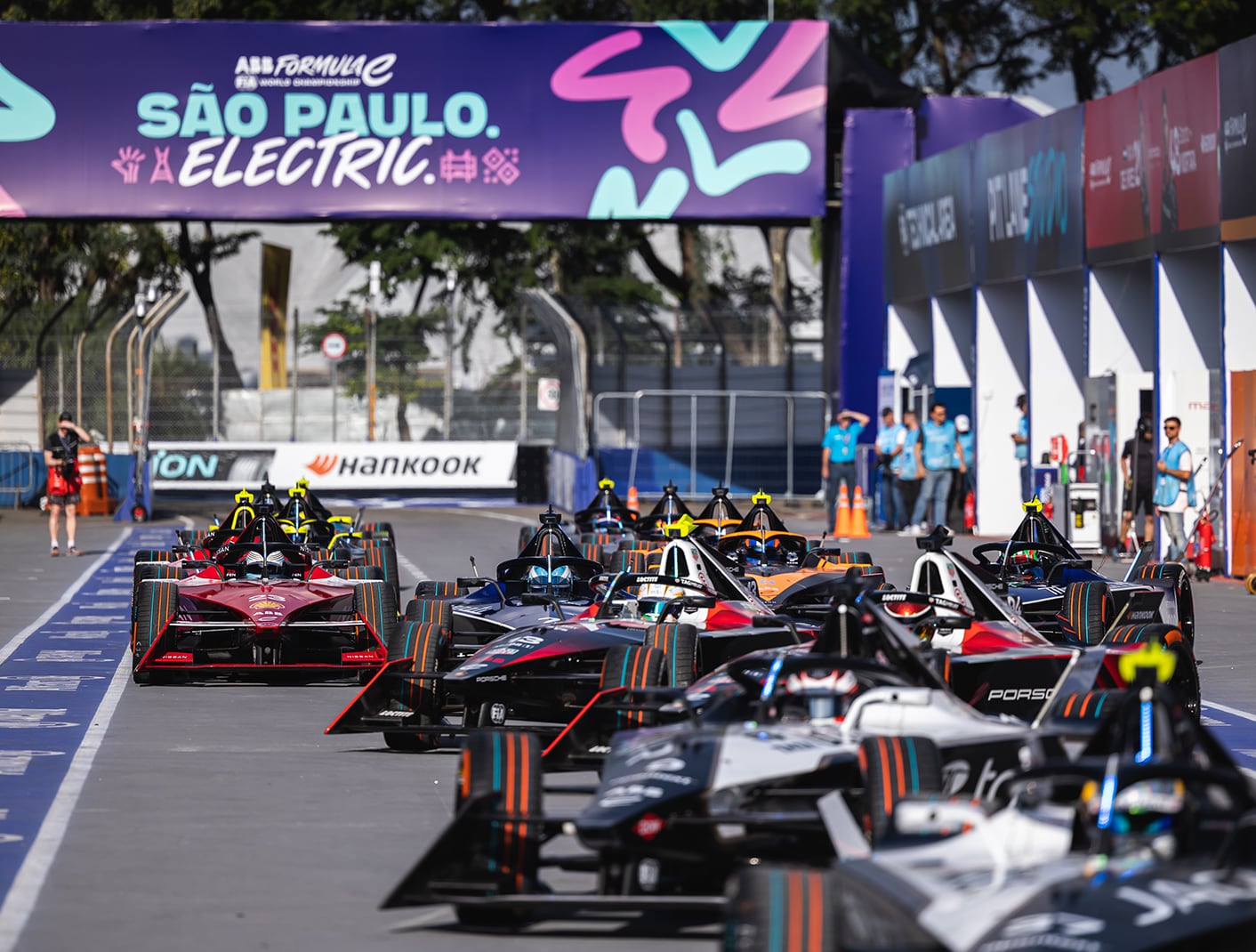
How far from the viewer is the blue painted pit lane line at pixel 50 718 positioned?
333 inches

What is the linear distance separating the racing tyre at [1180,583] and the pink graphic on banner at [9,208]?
2376 centimetres

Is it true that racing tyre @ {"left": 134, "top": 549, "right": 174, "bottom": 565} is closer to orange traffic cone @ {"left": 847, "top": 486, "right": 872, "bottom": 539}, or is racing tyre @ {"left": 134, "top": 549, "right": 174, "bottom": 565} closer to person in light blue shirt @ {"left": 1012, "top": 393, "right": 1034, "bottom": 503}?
person in light blue shirt @ {"left": 1012, "top": 393, "right": 1034, "bottom": 503}

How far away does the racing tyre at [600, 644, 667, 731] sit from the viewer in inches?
424

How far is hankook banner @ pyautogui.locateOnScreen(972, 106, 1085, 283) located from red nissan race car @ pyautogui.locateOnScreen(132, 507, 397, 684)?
15.5m

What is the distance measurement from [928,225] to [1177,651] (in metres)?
23.6

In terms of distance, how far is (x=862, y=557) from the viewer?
62.0 feet

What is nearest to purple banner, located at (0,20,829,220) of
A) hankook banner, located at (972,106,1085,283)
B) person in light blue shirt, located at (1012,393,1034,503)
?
hankook banner, located at (972,106,1085,283)

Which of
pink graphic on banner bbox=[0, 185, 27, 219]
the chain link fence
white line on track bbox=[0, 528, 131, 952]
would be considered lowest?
white line on track bbox=[0, 528, 131, 952]

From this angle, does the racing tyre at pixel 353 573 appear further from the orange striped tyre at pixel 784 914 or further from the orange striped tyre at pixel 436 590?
the orange striped tyre at pixel 784 914

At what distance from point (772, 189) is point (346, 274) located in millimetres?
129772

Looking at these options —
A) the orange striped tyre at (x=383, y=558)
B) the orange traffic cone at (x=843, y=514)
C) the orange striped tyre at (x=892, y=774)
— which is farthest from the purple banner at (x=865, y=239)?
the orange striped tyre at (x=892, y=774)

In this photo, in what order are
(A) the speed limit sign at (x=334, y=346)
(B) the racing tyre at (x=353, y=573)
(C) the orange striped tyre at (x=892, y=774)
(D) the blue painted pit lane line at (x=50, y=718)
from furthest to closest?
(A) the speed limit sign at (x=334, y=346) → (B) the racing tyre at (x=353, y=573) → (D) the blue painted pit lane line at (x=50, y=718) → (C) the orange striped tyre at (x=892, y=774)

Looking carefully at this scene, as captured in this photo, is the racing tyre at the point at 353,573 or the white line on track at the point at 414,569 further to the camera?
the white line on track at the point at 414,569

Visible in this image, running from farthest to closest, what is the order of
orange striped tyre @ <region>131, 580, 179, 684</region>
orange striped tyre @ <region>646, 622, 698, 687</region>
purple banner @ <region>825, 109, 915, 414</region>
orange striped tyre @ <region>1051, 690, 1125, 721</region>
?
purple banner @ <region>825, 109, 915, 414</region>
orange striped tyre @ <region>131, 580, 179, 684</region>
orange striped tyre @ <region>646, 622, 698, 687</region>
orange striped tyre @ <region>1051, 690, 1125, 721</region>
